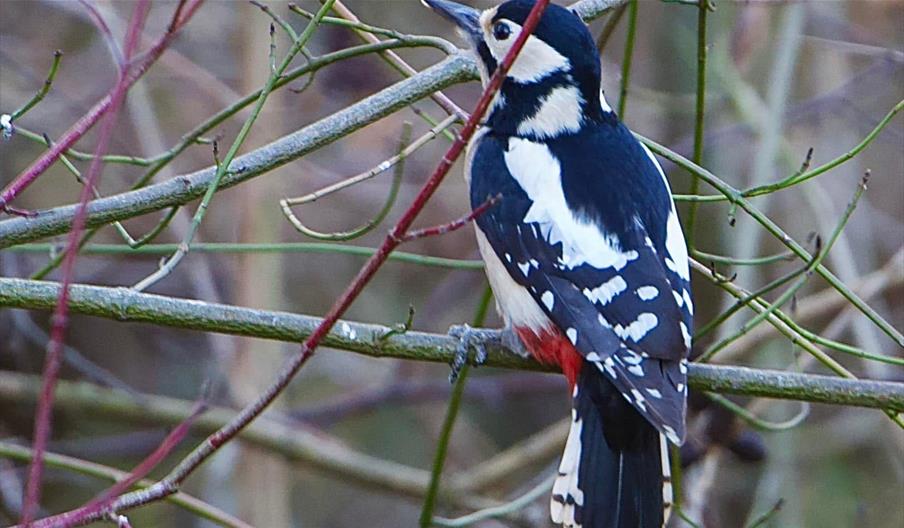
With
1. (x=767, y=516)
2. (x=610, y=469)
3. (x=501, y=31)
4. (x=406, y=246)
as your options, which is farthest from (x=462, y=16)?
(x=406, y=246)

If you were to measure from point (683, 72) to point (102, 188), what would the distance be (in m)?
2.79

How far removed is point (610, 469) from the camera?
314cm

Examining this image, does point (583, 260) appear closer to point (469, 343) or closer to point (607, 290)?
point (607, 290)

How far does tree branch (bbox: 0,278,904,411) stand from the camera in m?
2.84

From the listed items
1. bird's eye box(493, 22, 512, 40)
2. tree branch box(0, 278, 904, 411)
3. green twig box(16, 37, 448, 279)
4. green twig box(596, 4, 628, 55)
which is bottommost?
tree branch box(0, 278, 904, 411)

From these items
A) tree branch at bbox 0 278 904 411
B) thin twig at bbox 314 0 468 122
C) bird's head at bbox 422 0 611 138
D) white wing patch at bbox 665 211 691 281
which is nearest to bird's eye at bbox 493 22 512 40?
bird's head at bbox 422 0 611 138

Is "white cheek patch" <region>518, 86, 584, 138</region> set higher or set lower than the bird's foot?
higher

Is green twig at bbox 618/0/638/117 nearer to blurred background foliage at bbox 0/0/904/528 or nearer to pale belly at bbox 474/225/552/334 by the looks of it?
pale belly at bbox 474/225/552/334

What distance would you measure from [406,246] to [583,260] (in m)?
3.30

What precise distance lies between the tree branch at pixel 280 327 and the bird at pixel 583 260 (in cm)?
20

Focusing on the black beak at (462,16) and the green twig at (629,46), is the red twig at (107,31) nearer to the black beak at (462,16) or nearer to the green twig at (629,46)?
the black beak at (462,16)

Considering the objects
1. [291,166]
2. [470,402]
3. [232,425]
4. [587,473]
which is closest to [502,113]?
[587,473]

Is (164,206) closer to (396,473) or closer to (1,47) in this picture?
(396,473)

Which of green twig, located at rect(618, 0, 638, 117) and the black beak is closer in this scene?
green twig, located at rect(618, 0, 638, 117)
